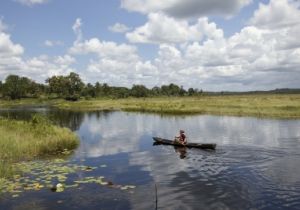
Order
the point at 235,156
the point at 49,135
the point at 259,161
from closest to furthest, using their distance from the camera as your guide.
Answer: the point at 259,161, the point at 235,156, the point at 49,135

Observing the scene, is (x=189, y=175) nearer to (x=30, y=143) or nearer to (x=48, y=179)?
(x=48, y=179)

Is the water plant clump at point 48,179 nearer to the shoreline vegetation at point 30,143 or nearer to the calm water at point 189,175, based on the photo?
the calm water at point 189,175

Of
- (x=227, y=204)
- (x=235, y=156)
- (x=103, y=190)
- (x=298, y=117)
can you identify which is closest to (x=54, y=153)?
(x=103, y=190)

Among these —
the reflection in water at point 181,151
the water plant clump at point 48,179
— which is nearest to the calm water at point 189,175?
the reflection in water at point 181,151

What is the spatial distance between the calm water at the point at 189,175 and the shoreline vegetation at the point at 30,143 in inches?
78.9

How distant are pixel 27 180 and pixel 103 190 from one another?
223 inches

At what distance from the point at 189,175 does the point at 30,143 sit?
53.3ft

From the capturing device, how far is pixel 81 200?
21.4m

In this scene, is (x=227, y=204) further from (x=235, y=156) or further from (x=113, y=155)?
(x=113, y=155)

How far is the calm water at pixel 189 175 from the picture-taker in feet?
68.7

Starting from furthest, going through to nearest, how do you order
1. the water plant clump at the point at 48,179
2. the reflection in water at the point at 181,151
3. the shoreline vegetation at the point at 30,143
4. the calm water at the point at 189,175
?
the reflection in water at the point at 181,151 → the shoreline vegetation at the point at 30,143 → the water plant clump at the point at 48,179 → the calm water at the point at 189,175

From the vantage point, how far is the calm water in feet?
68.7

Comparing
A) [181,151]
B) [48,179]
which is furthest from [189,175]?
[181,151]

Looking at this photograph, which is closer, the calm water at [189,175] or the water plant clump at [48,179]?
the calm water at [189,175]
